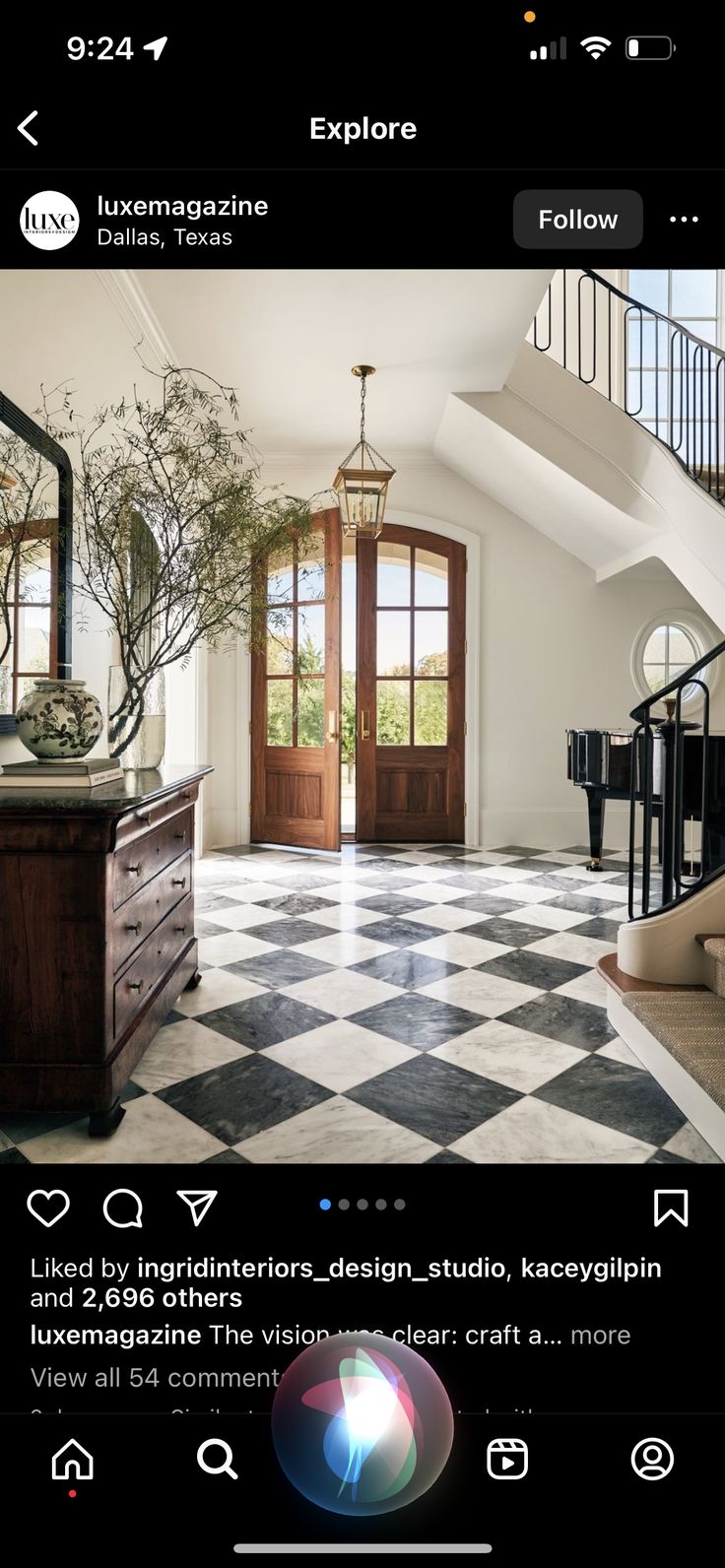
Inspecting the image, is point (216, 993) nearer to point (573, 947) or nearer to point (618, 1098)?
point (618, 1098)

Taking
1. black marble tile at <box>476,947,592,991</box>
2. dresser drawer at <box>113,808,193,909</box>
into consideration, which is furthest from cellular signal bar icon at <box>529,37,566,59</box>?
black marble tile at <box>476,947,592,991</box>

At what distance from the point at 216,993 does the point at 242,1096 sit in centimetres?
85

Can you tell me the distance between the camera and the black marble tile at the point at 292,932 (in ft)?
11.5

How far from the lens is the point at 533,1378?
45 centimetres

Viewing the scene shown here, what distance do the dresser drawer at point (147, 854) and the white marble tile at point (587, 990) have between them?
4.51ft

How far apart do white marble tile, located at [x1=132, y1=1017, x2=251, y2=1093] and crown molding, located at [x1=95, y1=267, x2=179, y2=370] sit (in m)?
2.62

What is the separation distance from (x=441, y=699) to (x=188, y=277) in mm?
3378

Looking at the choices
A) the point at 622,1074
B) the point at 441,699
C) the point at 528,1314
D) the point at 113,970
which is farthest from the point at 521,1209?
the point at 441,699

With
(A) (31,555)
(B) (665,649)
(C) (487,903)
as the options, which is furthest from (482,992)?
(B) (665,649)

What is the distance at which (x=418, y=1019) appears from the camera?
2.58 metres

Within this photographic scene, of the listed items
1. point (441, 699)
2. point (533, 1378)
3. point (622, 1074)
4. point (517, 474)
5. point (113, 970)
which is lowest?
point (622, 1074)

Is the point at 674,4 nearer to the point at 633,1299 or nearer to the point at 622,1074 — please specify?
the point at 633,1299

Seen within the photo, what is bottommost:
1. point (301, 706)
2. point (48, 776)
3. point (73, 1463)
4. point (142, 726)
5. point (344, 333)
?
point (73, 1463)

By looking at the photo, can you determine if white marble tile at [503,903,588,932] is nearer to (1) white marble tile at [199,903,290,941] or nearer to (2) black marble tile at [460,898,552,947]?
(2) black marble tile at [460,898,552,947]
